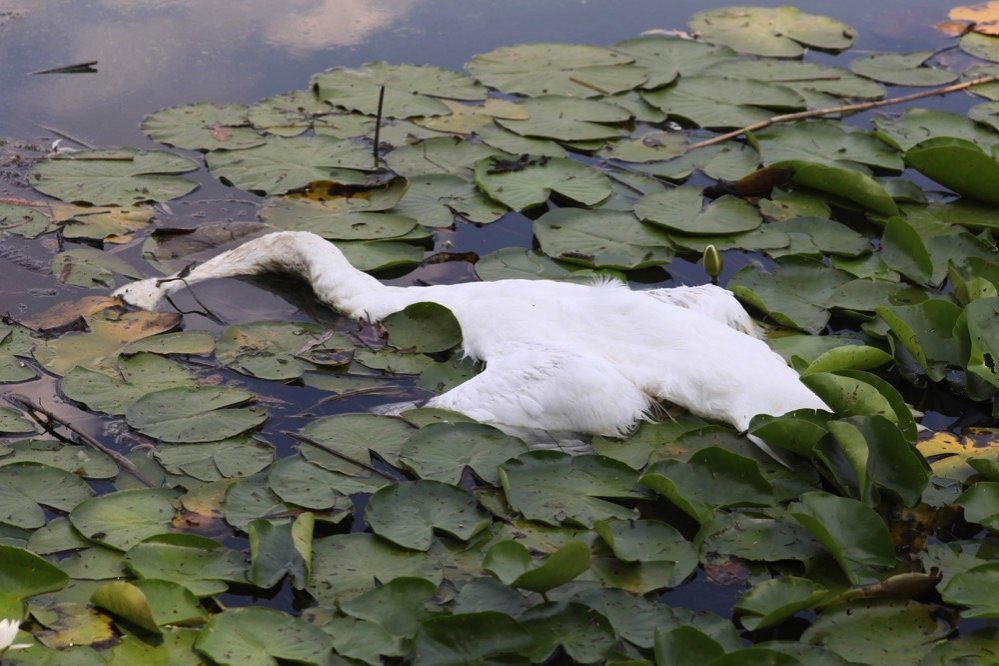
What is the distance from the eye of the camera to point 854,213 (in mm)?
5637

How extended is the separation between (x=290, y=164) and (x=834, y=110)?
2.93 meters

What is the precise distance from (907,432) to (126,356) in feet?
8.95

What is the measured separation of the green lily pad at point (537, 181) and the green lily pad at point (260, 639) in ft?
9.20

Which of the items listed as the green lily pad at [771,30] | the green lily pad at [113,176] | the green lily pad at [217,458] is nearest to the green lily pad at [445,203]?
the green lily pad at [113,176]

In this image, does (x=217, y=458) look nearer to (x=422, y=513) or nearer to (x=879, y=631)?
(x=422, y=513)

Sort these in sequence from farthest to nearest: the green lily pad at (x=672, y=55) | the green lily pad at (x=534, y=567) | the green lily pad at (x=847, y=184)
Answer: the green lily pad at (x=672, y=55) < the green lily pad at (x=847, y=184) < the green lily pad at (x=534, y=567)

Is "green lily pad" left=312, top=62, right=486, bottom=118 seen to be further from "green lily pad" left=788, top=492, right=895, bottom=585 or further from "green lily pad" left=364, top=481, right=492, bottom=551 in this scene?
"green lily pad" left=788, top=492, right=895, bottom=585

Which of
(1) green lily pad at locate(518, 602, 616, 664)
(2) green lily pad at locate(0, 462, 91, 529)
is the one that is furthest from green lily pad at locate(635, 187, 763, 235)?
(2) green lily pad at locate(0, 462, 91, 529)

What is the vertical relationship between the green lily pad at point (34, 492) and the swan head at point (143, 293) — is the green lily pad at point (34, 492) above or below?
below

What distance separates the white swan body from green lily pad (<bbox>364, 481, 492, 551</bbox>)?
1.59 feet

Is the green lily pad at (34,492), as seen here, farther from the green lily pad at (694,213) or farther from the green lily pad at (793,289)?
the green lily pad at (694,213)

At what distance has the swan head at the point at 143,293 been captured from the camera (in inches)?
184

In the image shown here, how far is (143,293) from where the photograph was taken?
469 cm

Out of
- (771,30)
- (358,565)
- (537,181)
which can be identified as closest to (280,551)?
(358,565)
